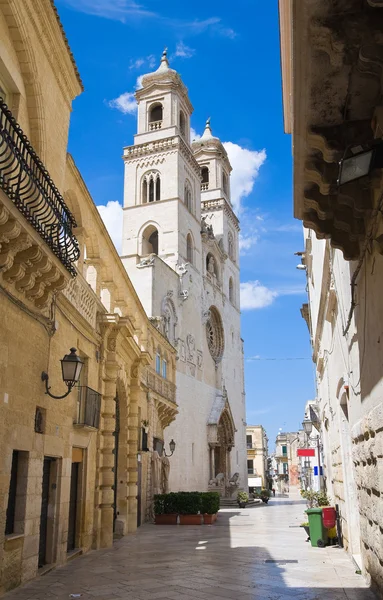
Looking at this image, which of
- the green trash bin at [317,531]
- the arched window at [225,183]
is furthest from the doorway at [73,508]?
the arched window at [225,183]

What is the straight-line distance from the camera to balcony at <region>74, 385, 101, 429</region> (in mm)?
11156

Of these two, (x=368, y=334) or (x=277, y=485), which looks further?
(x=277, y=485)

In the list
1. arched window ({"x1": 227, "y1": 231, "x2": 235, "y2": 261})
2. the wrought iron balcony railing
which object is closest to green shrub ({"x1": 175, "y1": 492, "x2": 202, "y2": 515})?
the wrought iron balcony railing

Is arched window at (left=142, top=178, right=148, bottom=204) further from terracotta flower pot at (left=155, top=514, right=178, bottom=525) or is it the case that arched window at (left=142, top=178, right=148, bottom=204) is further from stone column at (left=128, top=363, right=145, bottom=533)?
stone column at (left=128, top=363, right=145, bottom=533)

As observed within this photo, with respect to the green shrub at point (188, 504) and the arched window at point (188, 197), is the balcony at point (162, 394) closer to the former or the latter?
the green shrub at point (188, 504)

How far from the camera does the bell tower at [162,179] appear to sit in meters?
37.7

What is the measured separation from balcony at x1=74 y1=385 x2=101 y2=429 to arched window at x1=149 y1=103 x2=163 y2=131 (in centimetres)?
3283

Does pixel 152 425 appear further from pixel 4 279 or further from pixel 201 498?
pixel 4 279

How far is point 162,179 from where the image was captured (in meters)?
39.1

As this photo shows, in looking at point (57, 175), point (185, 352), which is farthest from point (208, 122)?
point (57, 175)

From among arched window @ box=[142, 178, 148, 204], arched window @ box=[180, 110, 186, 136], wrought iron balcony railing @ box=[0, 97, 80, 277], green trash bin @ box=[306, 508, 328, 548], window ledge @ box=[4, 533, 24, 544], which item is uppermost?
arched window @ box=[180, 110, 186, 136]

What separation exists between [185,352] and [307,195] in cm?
2894

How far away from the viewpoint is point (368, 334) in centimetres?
623

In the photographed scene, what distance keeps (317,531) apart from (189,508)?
906 centimetres
